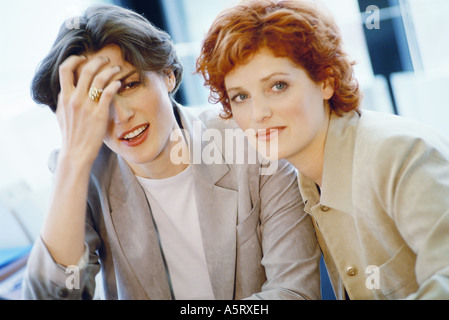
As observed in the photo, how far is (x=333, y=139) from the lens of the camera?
0.94m

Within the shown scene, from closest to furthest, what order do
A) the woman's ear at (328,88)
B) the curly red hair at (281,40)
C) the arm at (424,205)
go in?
the arm at (424,205) < the curly red hair at (281,40) < the woman's ear at (328,88)

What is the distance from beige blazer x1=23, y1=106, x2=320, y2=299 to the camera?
97 cm

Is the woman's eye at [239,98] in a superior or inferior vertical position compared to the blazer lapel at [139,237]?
superior

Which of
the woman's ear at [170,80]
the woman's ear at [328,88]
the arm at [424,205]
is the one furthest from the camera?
the woman's ear at [170,80]

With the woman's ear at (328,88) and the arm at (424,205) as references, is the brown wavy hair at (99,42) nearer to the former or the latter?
the woman's ear at (328,88)

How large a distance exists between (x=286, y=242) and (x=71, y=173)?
0.49 meters

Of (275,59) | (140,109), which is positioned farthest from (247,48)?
(140,109)

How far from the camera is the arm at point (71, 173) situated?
0.88 metres

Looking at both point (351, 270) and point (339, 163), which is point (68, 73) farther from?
point (351, 270)

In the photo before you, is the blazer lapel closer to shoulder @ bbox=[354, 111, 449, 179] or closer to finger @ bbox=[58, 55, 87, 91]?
finger @ bbox=[58, 55, 87, 91]

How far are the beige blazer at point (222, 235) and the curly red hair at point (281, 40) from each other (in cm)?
25

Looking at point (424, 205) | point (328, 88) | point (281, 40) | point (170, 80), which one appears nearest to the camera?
point (424, 205)

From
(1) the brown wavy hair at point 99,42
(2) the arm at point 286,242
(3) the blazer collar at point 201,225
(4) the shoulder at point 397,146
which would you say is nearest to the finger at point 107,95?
(1) the brown wavy hair at point 99,42

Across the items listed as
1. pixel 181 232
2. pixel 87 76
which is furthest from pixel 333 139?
pixel 87 76
